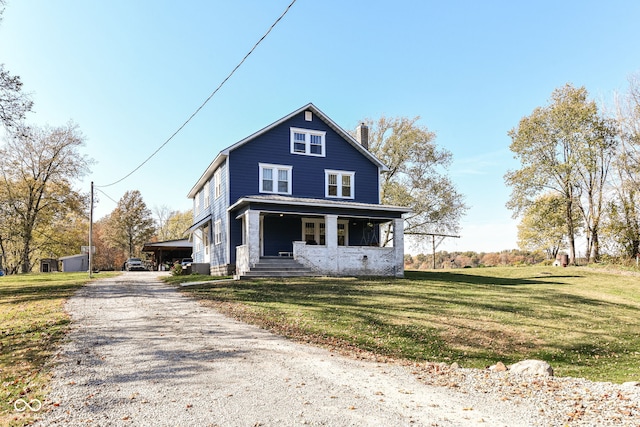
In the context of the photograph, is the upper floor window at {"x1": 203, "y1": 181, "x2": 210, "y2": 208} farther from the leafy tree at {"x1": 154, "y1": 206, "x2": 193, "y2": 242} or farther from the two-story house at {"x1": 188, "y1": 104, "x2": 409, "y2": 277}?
the leafy tree at {"x1": 154, "y1": 206, "x2": 193, "y2": 242}

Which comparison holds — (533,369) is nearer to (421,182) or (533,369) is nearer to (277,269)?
(277,269)

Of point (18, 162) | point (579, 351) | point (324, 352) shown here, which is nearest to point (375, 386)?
point (324, 352)

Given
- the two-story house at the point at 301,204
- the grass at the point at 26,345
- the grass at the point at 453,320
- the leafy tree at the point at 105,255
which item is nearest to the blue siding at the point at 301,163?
the two-story house at the point at 301,204

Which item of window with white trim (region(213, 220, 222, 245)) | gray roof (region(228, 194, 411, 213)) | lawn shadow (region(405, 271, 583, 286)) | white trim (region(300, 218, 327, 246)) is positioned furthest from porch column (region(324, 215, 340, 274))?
window with white trim (region(213, 220, 222, 245))

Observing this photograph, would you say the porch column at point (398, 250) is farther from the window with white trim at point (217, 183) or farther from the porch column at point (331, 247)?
the window with white trim at point (217, 183)

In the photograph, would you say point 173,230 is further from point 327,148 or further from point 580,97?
point 580,97

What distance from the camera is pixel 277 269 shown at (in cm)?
2031

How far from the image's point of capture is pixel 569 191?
33844mm

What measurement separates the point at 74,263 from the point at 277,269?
145 feet

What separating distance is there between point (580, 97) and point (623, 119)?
3.32 metres

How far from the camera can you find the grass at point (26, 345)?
18.3 ft

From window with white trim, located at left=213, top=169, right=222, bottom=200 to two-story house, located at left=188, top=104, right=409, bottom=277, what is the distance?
0.06 meters

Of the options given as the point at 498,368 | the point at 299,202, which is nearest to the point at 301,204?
the point at 299,202

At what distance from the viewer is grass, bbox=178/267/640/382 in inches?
364
